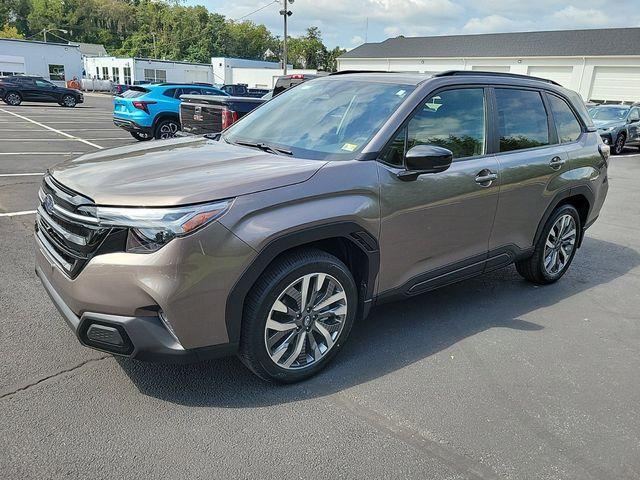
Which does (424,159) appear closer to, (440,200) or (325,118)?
(440,200)

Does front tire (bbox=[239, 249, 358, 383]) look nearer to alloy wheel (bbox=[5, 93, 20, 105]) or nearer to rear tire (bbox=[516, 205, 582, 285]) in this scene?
rear tire (bbox=[516, 205, 582, 285])

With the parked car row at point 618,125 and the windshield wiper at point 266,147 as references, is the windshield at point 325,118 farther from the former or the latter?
the parked car row at point 618,125

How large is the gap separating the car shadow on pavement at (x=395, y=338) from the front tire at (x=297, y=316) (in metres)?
0.15

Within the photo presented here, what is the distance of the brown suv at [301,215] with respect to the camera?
2570 mm

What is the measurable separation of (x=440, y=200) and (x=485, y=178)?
53cm

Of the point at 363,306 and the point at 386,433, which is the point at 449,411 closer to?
the point at 386,433

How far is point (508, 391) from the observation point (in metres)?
3.21

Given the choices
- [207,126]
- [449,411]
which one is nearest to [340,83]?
[449,411]

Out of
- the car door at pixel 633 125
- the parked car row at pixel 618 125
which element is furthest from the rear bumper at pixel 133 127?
the car door at pixel 633 125

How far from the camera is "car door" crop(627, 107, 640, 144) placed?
17.7 m

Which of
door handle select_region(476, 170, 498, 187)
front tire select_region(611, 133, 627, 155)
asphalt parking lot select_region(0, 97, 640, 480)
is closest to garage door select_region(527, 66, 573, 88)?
front tire select_region(611, 133, 627, 155)

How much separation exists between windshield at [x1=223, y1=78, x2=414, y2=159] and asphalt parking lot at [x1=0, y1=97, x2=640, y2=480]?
4.71ft

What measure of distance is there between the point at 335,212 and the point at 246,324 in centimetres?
81

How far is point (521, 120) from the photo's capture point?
436 centimetres
